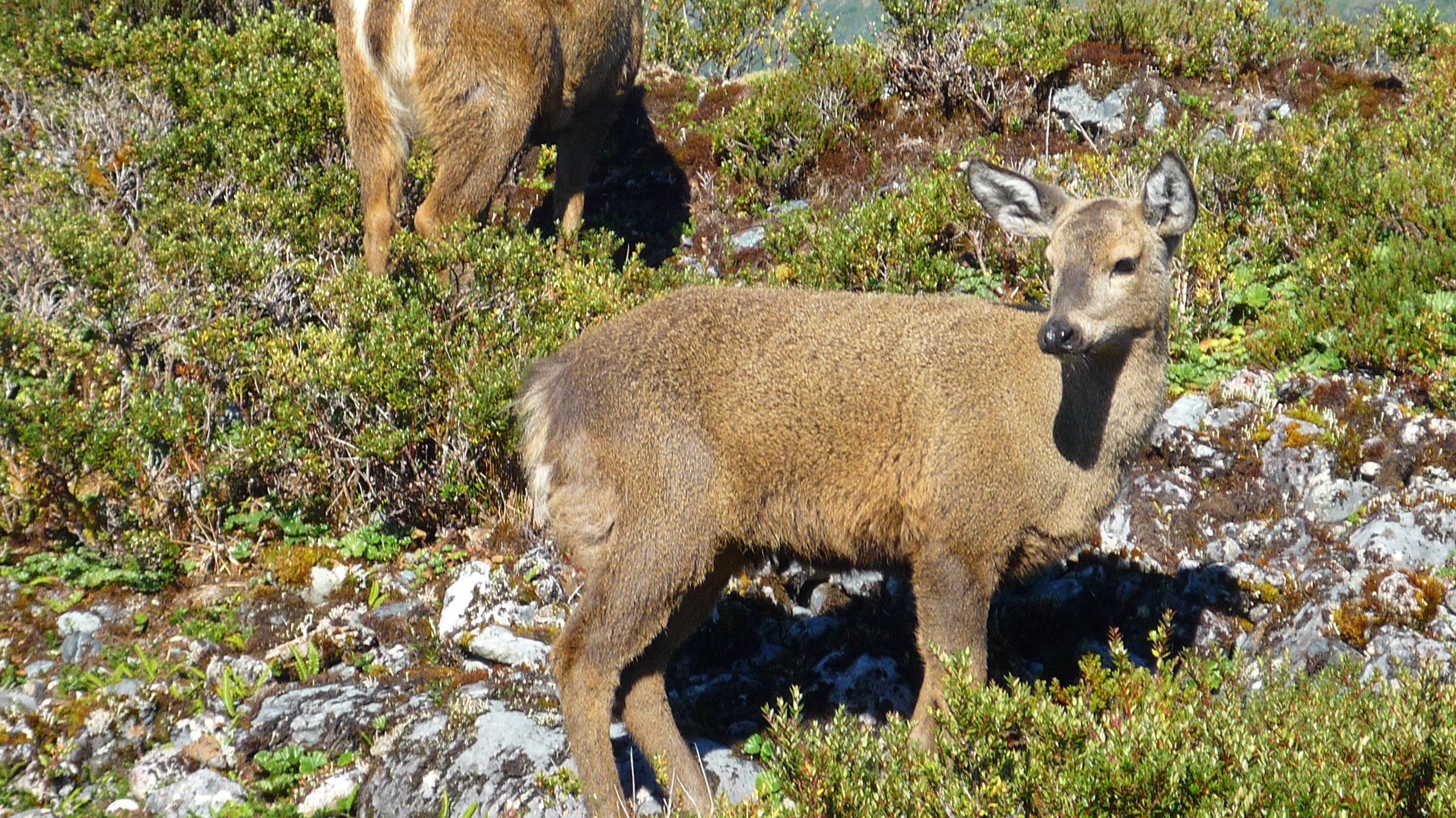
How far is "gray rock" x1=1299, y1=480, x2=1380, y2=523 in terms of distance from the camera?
8031 mm

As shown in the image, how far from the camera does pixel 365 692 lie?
22.6ft

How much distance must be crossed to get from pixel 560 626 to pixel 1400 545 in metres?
5.02

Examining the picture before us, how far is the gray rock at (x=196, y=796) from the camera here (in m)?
6.15

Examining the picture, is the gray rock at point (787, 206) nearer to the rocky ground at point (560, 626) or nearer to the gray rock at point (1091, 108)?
the gray rock at point (1091, 108)

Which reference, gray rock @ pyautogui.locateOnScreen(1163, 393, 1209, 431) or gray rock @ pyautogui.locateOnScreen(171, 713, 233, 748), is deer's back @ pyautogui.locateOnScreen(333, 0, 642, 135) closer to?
gray rock @ pyautogui.locateOnScreen(171, 713, 233, 748)

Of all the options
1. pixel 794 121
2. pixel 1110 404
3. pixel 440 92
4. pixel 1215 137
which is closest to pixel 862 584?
pixel 1110 404

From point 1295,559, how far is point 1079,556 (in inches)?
50.3

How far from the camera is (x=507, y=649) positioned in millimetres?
7234

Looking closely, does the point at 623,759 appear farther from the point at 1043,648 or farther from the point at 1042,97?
the point at 1042,97

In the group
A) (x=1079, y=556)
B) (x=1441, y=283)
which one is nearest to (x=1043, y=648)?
(x=1079, y=556)

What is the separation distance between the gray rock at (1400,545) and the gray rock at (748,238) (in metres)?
5.73

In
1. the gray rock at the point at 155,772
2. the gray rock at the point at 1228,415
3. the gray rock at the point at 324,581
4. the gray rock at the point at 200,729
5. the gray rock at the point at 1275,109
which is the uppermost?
the gray rock at the point at 155,772

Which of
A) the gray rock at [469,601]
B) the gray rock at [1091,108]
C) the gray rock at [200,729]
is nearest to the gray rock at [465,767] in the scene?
the gray rock at [200,729]

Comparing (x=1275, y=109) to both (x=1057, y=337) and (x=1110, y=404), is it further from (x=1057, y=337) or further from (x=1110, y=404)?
(x=1057, y=337)
